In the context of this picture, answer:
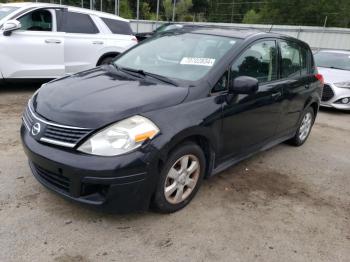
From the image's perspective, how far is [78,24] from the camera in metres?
7.30

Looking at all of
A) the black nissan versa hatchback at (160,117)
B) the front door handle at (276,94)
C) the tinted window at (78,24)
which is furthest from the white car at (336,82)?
the tinted window at (78,24)

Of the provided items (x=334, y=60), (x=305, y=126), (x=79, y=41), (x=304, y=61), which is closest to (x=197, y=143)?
(x=304, y=61)

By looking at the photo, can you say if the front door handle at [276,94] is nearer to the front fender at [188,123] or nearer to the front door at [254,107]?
the front door at [254,107]

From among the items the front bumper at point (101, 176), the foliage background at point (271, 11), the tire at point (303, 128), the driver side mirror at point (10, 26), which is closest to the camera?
the front bumper at point (101, 176)

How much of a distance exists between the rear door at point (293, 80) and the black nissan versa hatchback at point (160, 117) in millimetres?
31

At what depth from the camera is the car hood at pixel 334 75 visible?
8.30 m

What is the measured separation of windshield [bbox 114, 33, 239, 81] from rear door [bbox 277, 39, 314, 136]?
109cm

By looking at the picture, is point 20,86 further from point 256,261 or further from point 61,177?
point 256,261

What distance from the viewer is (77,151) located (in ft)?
8.48

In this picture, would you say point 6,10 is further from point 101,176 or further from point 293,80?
point 101,176

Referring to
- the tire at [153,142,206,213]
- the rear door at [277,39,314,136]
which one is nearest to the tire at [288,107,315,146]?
the rear door at [277,39,314,136]

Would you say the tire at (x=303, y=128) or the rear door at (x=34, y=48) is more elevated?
the rear door at (x=34, y=48)

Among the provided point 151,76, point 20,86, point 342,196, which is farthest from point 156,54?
point 20,86

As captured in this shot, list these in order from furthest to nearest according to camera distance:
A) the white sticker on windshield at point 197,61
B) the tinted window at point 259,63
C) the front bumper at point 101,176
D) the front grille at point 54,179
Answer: the tinted window at point 259,63 → the white sticker on windshield at point 197,61 → the front grille at point 54,179 → the front bumper at point 101,176
